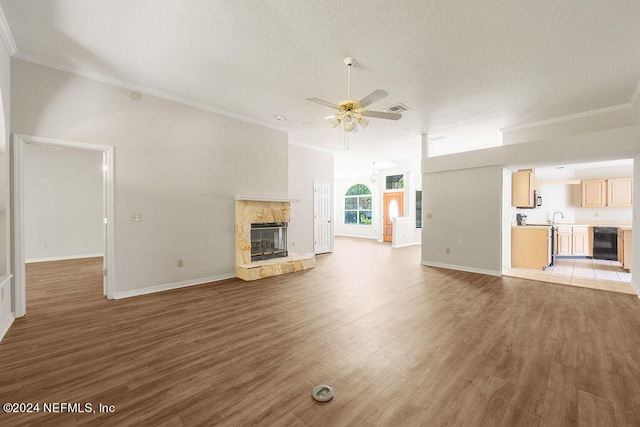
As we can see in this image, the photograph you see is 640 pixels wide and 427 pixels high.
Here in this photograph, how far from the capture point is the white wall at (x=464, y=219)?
17.3 feet

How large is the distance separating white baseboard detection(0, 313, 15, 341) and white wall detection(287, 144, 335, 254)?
4.79 m

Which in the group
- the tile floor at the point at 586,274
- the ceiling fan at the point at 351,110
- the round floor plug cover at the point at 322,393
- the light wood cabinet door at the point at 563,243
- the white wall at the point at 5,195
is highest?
the ceiling fan at the point at 351,110

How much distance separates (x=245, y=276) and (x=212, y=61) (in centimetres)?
349

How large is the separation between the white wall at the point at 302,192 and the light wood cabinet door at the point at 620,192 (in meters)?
7.85

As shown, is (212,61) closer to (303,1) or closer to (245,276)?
(303,1)

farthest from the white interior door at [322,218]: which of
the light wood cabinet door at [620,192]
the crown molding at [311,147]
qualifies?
the light wood cabinet door at [620,192]

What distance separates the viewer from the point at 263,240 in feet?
18.3

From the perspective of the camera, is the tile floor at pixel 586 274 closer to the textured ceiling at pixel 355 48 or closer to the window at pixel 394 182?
the textured ceiling at pixel 355 48

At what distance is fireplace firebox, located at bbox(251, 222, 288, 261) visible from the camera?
17.7 ft

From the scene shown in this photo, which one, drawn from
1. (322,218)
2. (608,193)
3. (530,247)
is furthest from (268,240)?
(608,193)

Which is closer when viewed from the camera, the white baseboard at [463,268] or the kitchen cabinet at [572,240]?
the white baseboard at [463,268]

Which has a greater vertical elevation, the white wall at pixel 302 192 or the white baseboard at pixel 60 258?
the white wall at pixel 302 192

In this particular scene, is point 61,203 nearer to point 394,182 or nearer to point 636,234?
point 394,182

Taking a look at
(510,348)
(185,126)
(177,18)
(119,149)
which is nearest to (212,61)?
(177,18)
